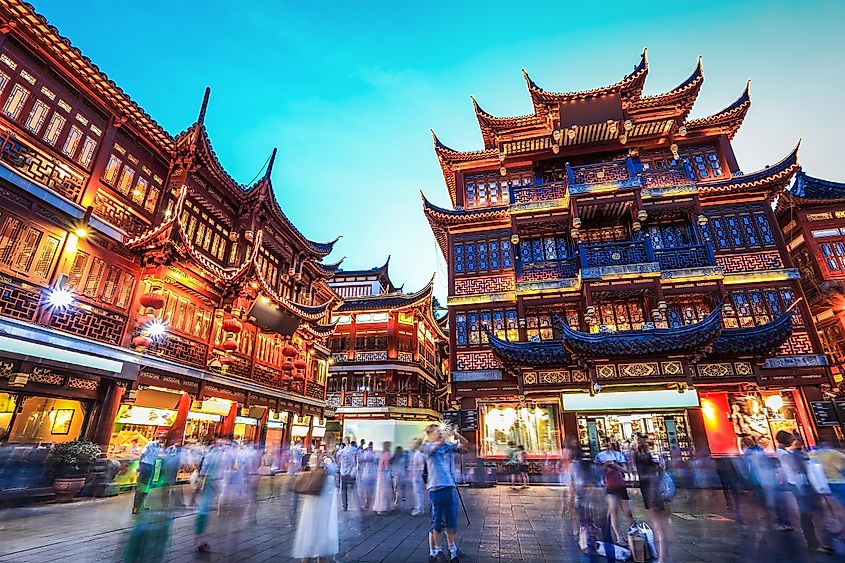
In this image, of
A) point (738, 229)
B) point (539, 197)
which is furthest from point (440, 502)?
point (738, 229)

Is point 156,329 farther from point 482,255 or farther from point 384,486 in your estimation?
point 482,255

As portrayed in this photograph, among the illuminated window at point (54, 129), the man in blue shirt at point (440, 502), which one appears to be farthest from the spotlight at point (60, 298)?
the man in blue shirt at point (440, 502)

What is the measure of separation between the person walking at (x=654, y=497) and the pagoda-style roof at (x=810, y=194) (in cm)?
2179

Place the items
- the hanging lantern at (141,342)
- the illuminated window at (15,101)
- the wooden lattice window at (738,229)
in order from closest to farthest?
the illuminated window at (15,101)
the hanging lantern at (141,342)
the wooden lattice window at (738,229)

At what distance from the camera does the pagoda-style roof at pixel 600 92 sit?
19.8 metres

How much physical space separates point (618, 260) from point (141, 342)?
17595mm

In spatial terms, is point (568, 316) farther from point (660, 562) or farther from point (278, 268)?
point (278, 268)

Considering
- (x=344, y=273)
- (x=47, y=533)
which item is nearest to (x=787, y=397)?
(x=47, y=533)

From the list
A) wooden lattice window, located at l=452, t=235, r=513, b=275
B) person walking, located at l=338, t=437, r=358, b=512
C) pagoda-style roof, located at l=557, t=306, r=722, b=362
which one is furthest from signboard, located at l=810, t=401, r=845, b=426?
person walking, located at l=338, t=437, r=358, b=512

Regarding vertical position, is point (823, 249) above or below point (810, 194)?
below

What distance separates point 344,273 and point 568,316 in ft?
88.7

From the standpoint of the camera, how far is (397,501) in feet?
35.7

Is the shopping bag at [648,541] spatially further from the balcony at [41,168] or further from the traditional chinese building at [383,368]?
the traditional chinese building at [383,368]

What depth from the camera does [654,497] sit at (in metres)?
5.55
